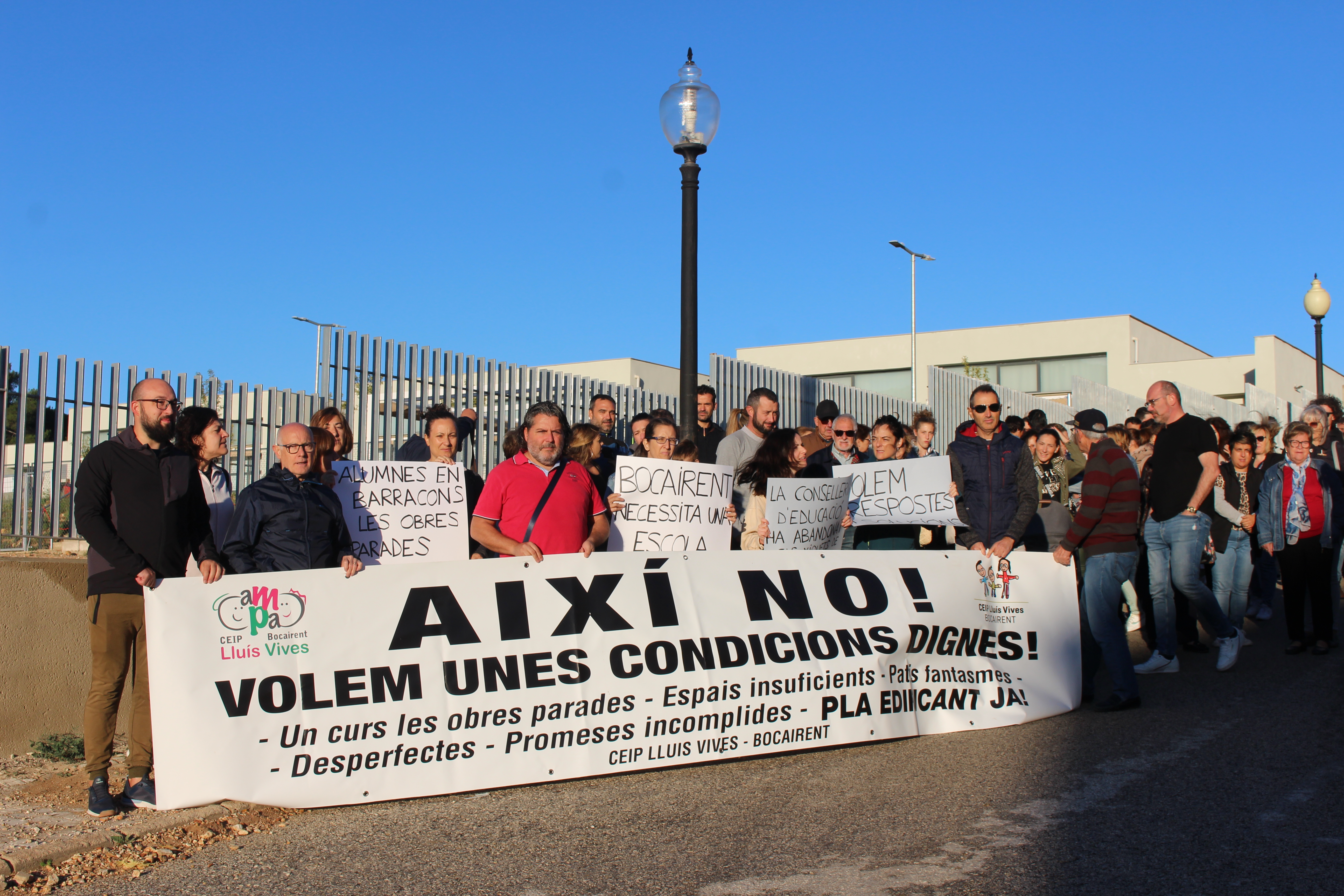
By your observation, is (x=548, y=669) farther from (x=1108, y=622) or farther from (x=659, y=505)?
(x=1108, y=622)

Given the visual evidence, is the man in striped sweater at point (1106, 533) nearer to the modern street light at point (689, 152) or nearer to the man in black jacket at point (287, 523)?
the modern street light at point (689, 152)

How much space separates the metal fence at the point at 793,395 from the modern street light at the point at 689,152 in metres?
5.34

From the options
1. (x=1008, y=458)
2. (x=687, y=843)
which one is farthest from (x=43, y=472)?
(x=1008, y=458)

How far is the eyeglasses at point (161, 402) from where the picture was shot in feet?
18.7

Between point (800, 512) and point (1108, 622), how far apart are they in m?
2.10

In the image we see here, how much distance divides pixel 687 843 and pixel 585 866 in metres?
0.48

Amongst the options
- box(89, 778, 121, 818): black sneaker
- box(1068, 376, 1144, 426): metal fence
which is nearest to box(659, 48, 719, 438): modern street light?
box(89, 778, 121, 818): black sneaker

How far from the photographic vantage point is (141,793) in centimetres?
562

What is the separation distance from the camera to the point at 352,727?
5.60 metres

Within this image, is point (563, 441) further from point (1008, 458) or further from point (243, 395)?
point (243, 395)

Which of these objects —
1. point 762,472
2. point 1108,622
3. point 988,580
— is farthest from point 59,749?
point 1108,622

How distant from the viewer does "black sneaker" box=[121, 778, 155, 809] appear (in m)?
5.53

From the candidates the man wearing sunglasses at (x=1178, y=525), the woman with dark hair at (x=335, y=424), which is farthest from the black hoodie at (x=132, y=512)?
the man wearing sunglasses at (x=1178, y=525)

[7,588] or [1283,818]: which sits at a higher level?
[7,588]
